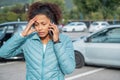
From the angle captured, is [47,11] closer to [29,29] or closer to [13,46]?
[29,29]

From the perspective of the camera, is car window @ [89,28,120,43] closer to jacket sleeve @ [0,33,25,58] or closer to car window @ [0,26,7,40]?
car window @ [0,26,7,40]

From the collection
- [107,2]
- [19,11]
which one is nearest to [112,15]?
[107,2]

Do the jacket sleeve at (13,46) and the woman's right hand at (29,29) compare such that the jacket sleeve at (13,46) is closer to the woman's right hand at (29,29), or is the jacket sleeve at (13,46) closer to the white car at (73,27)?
the woman's right hand at (29,29)

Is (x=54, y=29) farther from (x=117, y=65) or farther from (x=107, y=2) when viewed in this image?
(x=107, y=2)

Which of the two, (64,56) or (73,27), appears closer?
(64,56)

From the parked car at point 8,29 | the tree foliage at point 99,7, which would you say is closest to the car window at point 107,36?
the parked car at point 8,29

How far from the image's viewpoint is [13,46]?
281 centimetres

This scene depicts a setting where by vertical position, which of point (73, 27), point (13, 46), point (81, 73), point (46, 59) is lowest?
point (73, 27)

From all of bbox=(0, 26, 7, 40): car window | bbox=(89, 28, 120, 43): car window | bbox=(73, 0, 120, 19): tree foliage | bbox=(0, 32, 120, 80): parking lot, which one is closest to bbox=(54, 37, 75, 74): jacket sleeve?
bbox=(0, 32, 120, 80): parking lot

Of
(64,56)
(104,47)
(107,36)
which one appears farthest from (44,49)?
(107,36)

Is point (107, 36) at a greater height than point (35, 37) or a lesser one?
lesser

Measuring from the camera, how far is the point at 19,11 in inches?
2601

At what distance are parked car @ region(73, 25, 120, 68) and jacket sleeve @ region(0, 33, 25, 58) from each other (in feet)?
21.6

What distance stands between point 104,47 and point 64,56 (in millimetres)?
6815
